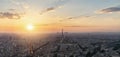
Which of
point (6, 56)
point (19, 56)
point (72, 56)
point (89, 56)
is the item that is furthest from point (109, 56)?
point (6, 56)

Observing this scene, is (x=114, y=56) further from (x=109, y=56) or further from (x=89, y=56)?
(x=89, y=56)

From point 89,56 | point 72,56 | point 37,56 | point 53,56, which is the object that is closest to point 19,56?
point 37,56

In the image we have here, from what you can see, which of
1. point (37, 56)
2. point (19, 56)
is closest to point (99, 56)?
point (37, 56)

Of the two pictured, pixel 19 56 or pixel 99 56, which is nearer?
pixel 99 56

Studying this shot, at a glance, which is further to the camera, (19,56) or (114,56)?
(19,56)

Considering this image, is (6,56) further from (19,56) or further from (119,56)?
(119,56)

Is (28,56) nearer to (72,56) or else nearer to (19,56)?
(19,56)

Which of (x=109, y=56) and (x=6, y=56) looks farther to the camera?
(x=6, y=56)
